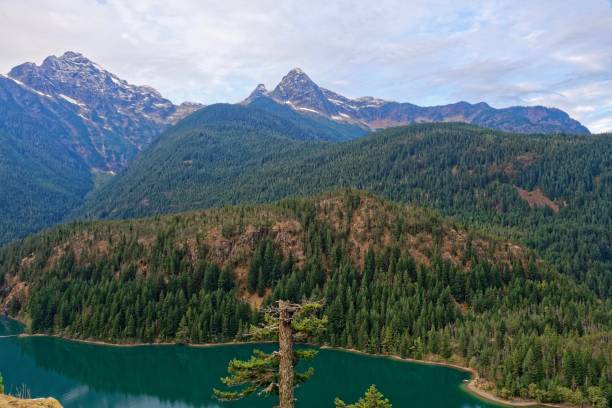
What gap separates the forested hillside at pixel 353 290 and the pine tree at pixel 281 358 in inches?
3637

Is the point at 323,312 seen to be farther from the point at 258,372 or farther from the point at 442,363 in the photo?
the point at 258,372

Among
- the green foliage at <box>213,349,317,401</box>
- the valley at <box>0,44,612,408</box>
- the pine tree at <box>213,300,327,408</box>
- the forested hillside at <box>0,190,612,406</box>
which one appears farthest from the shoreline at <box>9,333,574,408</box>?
the green foliage at <box>213,349,317,401</box>

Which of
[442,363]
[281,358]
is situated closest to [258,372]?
[281,358]

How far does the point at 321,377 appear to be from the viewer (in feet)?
395

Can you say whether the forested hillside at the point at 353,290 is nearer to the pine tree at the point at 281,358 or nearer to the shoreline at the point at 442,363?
the shoreline at the point at 442,363

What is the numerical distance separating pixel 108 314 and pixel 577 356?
130 m

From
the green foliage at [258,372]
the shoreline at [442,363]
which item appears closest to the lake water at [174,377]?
the shoreline at [442,363]

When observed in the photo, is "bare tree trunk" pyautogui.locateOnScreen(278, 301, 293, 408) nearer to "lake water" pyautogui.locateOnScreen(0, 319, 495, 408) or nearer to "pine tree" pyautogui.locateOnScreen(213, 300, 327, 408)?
"pine tree" pyautogui.locateOnScreen(213, 300, 327, 408)

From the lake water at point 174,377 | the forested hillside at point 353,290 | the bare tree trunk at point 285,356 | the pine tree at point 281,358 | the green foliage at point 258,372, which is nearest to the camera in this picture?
the bare tree trunk at point 285,356

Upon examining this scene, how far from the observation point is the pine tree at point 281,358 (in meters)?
24.2

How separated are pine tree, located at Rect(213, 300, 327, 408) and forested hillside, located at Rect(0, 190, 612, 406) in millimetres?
92377

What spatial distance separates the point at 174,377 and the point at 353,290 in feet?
201

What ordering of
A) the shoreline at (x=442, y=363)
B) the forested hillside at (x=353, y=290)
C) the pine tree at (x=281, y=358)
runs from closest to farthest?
1. the pine tree at (x=281, y=358)
2. the shoreline at (x=442, y=363)
3. the forested hillside at (x=353, y=290)

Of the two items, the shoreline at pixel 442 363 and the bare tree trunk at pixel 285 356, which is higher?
the bare tree trunk at pixel 285 356
